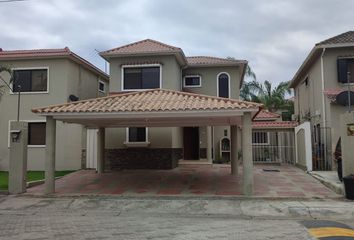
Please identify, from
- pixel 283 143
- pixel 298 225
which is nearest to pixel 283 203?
pixel 298 225

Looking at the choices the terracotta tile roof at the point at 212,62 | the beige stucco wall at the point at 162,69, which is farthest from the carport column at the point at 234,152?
the terracotta tile roof at the point at 212,62

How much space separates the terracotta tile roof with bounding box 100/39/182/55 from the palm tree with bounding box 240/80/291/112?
17396mm

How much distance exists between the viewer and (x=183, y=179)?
1788 centimetres

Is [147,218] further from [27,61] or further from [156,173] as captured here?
[27,61]

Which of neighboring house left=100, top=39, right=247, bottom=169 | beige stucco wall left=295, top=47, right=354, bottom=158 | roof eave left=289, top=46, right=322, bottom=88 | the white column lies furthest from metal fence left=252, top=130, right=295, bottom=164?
the white column

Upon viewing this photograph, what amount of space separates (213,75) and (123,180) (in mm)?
10464

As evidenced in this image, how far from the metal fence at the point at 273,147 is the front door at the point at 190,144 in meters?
3.89

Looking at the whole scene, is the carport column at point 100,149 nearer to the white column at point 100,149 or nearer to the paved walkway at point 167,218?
the white column at point 100,149

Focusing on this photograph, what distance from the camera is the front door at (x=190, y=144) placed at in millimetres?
26250

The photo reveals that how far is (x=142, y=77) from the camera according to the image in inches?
896

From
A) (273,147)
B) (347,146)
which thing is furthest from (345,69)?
(273,147)

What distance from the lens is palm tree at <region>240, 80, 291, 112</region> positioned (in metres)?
38.8

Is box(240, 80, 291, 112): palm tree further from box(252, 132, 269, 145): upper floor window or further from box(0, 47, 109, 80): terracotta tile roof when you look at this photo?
box(0, 47, 109, 80): terracotta tile roof

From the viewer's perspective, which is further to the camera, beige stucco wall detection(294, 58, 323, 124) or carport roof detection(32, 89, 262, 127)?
beige stucco wall detection(294, 58, 323, 124)
